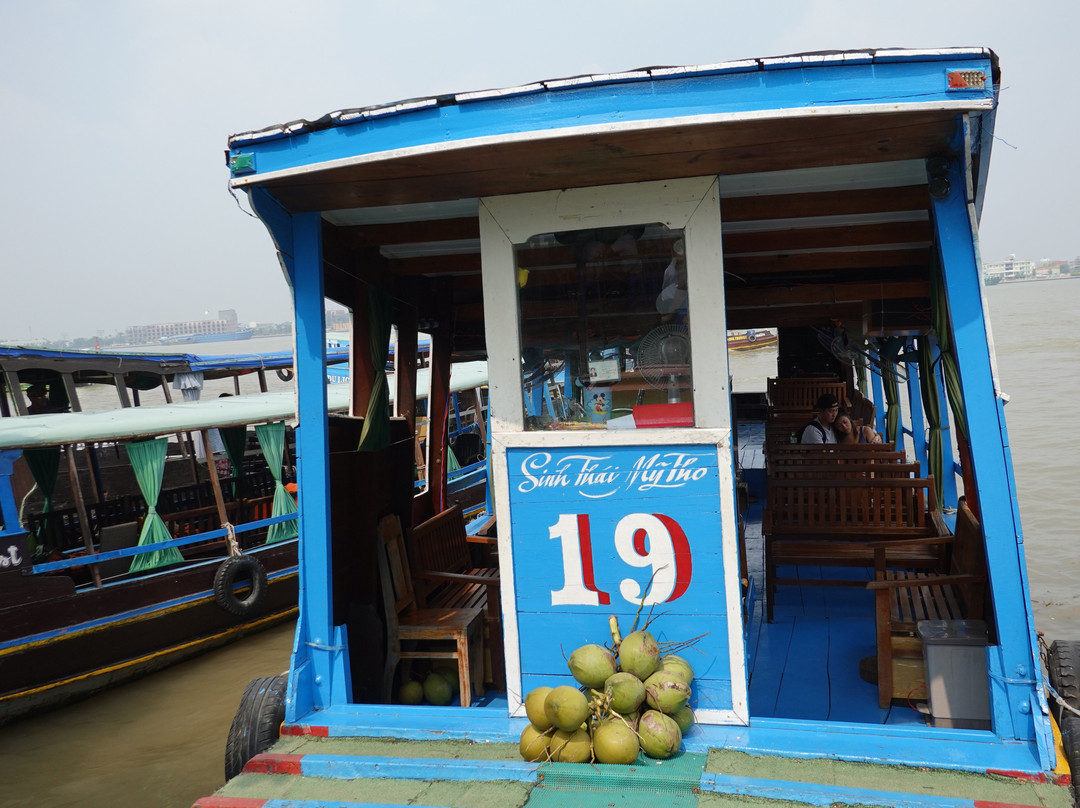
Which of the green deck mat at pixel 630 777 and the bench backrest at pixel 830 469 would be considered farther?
the bench backrest at pixel 830 469

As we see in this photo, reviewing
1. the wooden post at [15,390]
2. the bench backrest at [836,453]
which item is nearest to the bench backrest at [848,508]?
the bench backrest at [836,453]

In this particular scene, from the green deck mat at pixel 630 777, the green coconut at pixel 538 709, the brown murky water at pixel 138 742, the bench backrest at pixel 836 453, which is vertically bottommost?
the brown murky water at pixel 138 742

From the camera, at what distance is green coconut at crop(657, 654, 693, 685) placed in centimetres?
322

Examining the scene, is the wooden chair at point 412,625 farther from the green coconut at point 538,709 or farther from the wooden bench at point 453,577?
the green coconut at point 538,709

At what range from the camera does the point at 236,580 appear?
10.6m

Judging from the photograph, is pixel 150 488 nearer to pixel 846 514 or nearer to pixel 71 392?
pixel 71 392

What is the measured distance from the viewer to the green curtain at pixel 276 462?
1138 cm

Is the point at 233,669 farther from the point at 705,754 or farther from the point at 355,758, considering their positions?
the point at 705,754

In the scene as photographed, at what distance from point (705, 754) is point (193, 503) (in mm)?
10151

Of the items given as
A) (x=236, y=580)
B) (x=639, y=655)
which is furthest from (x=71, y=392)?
(x=639, y=655)

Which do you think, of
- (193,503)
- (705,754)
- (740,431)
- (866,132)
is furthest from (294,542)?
(866,132)

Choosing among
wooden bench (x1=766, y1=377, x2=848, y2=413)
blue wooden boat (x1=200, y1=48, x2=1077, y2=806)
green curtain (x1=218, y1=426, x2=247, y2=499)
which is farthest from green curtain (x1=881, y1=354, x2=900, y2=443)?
green curtain (x1=218, y1=426, x2=247, y2=499)

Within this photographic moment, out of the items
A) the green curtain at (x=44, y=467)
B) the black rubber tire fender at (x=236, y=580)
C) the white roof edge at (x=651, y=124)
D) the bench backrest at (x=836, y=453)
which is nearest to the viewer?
the white roof edge at (x=651, y=124)

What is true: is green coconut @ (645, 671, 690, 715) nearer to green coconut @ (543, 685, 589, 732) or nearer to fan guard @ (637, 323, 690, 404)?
green coconut @ (543, 685, 589, 732)
